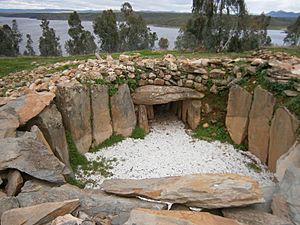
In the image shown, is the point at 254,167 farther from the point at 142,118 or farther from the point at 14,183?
the point at 14,183

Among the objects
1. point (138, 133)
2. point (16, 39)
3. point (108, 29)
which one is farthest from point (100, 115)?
point (16, 39)

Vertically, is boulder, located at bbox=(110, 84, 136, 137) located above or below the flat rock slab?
below

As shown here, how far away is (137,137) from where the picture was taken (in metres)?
8.60

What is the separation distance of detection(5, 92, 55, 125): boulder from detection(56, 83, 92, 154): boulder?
1.52ft

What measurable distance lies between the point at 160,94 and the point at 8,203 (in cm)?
575

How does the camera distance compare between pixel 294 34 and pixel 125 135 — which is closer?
pixel 125 135

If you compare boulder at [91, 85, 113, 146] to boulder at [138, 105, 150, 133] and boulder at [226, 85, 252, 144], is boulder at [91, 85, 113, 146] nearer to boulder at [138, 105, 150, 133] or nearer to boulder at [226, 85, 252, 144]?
boulder at [138, 105, 150, 133]

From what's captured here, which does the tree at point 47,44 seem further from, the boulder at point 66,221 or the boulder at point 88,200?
the boulder at point 66,221

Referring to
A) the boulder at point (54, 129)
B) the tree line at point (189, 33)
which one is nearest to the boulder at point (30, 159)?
the boulder at point (54, 129)

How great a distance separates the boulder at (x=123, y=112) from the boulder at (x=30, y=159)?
11.4 feet

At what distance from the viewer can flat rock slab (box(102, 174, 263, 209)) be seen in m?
3.64

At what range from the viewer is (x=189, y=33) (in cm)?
2294

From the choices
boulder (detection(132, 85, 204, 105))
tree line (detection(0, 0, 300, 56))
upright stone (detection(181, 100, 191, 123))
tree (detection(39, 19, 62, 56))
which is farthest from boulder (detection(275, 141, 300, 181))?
tree (detection(39, 19, 62, 56))

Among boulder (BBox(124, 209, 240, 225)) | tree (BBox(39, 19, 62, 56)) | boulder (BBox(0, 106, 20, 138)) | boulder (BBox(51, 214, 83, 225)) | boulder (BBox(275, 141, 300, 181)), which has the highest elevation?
boulder (BBox(0, 106, 20, 138))
